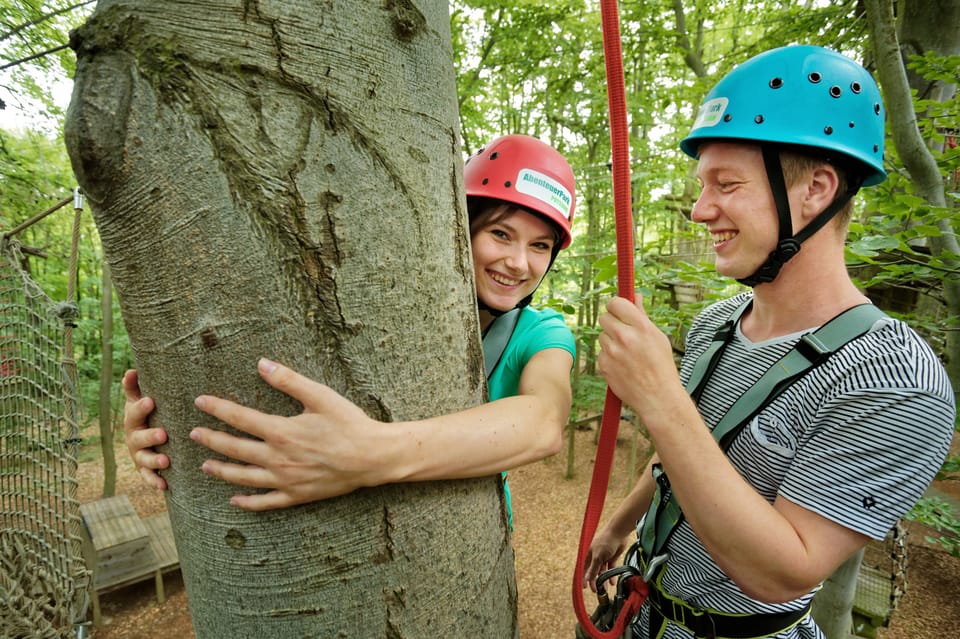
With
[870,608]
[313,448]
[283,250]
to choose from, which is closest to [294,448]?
[313,448]

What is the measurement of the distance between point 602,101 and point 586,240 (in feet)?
8.65

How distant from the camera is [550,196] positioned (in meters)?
1.71

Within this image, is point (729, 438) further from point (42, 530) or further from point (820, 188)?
point (42, 530)

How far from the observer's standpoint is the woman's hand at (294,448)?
0.65 meters

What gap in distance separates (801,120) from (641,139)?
7.69 meters

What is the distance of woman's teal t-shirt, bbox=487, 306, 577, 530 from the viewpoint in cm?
144

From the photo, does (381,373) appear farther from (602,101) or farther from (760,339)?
(602,101)

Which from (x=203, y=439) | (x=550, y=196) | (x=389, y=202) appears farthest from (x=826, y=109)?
(x=203, y=439)

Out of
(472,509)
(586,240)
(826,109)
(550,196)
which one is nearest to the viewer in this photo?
(472,509)

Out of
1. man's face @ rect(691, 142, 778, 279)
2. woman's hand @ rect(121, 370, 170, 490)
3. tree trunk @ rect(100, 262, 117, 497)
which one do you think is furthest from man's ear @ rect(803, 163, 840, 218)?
tree trunk @ rect(100, 262, 117, 497)

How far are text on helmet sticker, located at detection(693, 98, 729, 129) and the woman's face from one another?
23.7 inches

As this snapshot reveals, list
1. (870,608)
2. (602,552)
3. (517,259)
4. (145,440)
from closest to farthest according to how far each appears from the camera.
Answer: (145,440), (517,259), (602,552), (870,608)

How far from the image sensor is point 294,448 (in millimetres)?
650

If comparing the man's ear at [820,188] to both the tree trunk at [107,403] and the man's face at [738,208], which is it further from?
the tree trunk at [107,403]
